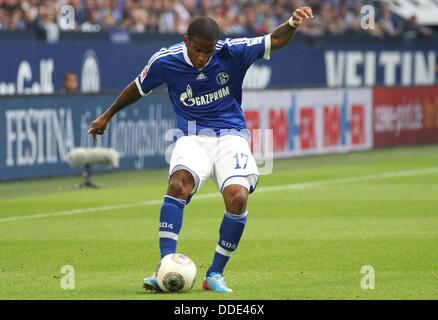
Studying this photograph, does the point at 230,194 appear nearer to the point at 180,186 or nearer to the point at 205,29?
the point at 180,186

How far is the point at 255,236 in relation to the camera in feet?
46.0

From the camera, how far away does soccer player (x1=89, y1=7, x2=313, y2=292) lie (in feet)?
31.6

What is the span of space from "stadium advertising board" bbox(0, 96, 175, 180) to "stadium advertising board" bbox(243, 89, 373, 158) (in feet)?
7.89

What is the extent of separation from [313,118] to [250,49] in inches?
703

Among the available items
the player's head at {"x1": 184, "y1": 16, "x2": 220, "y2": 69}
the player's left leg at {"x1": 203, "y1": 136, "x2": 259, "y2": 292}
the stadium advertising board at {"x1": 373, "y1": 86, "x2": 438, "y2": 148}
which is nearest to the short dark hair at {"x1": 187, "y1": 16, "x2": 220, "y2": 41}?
the player's head at {"x1": 184, "y1": 16, "x2": 220, "y2": 69}

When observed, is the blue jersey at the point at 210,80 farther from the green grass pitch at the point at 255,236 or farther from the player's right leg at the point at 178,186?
the green grass pitch at the point at 255,236

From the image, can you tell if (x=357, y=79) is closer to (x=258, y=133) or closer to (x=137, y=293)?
(x=258, y=133)

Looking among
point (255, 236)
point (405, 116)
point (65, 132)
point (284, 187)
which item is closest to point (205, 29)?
point (255, 236)

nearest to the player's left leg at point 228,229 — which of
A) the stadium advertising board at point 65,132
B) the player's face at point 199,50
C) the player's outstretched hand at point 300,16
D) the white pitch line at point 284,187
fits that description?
the player's face at point 199,50

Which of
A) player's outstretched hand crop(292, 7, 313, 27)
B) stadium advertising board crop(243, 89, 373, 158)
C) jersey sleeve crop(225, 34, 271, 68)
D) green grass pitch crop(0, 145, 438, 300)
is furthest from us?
stadium advertising board crop(243, 89, 373, 158)

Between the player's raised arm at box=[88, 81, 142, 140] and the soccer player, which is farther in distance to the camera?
the player's raised arm at box=[88, 81, 142, 140]

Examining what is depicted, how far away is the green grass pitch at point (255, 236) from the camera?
10.0 meters

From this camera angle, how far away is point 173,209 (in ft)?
31.6

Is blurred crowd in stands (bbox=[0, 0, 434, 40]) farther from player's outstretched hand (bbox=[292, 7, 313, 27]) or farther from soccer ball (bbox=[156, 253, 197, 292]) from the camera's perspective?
soccer ball (bbox=[156, 253, 197, 292])
